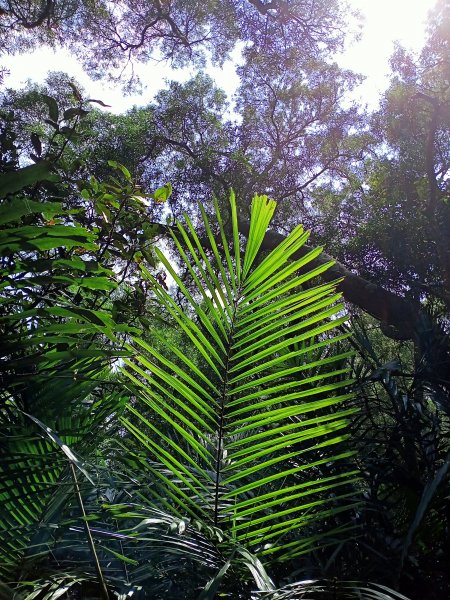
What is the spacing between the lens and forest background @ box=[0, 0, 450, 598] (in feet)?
3.69

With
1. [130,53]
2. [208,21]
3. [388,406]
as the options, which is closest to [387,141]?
[208,21]

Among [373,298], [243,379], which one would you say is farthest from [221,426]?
[373,298]

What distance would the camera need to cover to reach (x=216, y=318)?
1244 mm

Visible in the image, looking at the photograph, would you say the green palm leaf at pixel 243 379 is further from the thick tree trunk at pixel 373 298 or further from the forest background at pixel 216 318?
the thick tree trunk at pixel 373 298

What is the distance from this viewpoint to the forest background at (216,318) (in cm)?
112

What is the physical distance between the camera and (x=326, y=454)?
1.86 m

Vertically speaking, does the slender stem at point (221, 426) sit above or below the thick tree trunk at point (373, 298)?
above

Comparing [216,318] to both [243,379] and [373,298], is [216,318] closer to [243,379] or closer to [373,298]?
→ [243,379]

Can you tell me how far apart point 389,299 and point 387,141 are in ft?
16.0

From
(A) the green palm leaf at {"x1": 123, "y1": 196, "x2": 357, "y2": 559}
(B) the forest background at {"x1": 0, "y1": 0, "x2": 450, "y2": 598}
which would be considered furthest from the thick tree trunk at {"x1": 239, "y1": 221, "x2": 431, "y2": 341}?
(A) the green palm leaf at {"x1": 123, "y1": 196, "x2": 357, "y2": 559}

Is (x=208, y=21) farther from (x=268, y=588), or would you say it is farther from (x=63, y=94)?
(x=268, y=588)

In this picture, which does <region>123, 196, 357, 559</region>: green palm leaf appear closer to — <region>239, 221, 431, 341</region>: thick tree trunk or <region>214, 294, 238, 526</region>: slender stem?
<region>214, 294, 238, 526</region>: slender stem

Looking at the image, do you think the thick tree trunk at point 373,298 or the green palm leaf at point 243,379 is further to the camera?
the thick tree trunk at point 373,298

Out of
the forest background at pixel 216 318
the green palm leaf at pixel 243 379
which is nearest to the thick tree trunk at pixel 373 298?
the forest background at pixel 216 318
